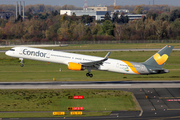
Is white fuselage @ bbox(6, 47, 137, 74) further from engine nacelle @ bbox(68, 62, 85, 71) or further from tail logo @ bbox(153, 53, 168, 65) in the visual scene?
tail logo @ bbox(153, 53, 168, 65)

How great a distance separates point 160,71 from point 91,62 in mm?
15027

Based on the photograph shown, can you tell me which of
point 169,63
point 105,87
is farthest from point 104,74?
point 169,63

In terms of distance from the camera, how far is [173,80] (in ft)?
226

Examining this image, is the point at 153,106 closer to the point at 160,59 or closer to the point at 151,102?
the point at 151,102

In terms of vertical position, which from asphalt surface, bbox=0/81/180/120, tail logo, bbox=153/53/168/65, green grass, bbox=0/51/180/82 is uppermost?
tail logo, bbox=153/53/168/65

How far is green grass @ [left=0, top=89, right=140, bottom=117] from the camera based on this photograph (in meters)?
46.7

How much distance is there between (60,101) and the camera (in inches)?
1994

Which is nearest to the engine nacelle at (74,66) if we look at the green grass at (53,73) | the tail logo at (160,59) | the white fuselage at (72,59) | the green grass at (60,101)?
the white fuselage at (72,59)

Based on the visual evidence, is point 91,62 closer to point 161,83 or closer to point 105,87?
point 105,87

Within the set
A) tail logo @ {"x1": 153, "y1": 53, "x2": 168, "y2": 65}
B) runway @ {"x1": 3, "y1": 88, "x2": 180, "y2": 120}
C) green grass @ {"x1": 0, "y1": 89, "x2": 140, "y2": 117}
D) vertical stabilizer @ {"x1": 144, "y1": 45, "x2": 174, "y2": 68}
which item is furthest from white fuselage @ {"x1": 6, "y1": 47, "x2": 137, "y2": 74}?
tail logo @ {"x1": 153, "y1": 53, "x2": 168, "y2": 65}

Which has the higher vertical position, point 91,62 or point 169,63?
point 91,62

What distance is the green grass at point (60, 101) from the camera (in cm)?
4669

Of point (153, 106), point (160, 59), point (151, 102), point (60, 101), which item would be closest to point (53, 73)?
point (60, 101)

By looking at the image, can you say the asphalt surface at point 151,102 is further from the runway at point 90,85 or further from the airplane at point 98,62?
the airplane at point 98,62
